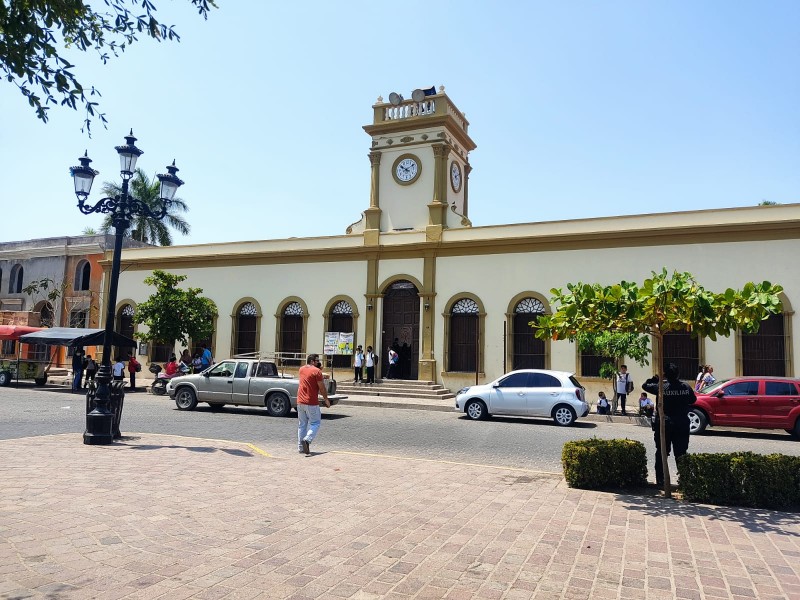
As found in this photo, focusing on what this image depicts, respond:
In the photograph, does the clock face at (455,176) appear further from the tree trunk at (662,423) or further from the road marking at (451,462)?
the tree trunk at (662,423)

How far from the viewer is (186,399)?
56.5ft

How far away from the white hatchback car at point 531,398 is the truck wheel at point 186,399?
Answer: 750 cm

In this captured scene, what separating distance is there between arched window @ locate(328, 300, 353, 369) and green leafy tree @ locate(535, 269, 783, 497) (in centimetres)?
1873

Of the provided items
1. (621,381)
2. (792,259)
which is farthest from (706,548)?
(792,259)

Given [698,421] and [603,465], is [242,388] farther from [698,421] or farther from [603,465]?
[698,421]

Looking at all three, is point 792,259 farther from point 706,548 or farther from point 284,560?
point 284,560

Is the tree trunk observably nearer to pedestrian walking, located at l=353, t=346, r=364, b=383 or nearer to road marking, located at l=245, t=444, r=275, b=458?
road marking, located at l=245, t=444, r=275, b=458

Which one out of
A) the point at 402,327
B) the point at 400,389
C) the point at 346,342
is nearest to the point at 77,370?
the point at 346,342

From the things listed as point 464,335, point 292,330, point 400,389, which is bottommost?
point 400,389

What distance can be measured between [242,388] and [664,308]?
12.2 m

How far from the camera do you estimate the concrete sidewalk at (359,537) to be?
4.29m

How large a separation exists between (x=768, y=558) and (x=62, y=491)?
6965 millimetres

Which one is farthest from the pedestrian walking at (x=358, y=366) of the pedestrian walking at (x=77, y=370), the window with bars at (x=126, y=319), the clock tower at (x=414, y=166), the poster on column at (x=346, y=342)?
the window with bars at (x=126, y=319)

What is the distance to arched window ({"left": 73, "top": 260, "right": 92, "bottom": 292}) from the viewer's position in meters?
33.6
